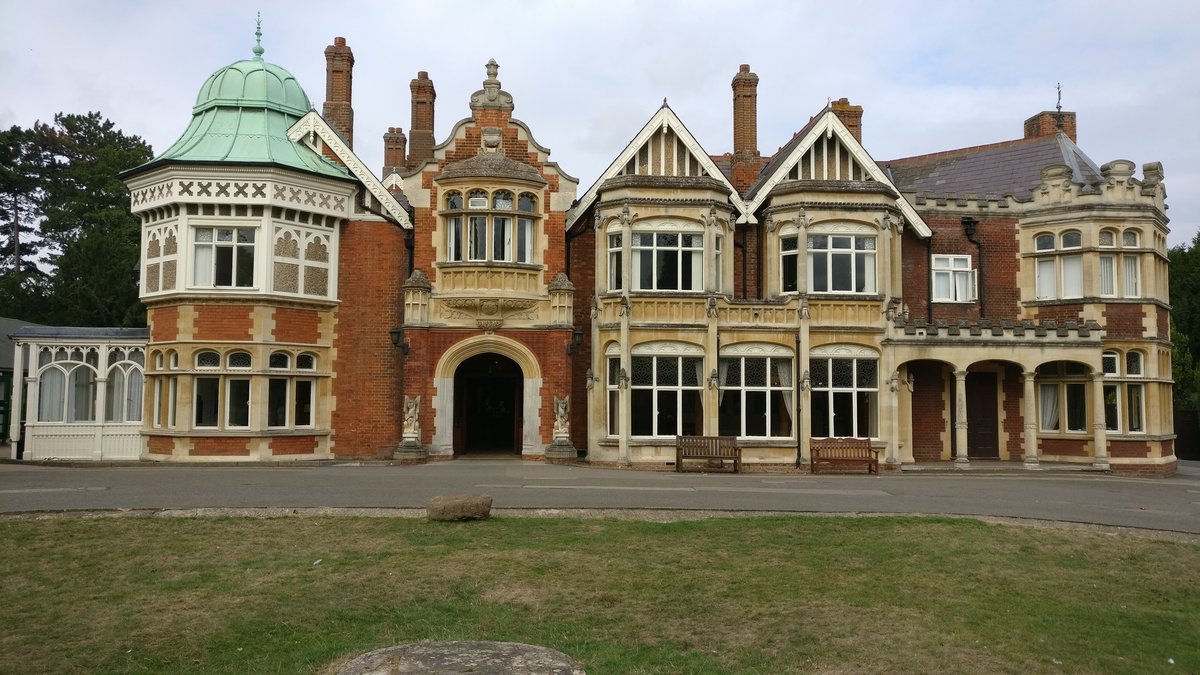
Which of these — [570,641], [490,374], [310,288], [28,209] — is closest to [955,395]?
[490,374]

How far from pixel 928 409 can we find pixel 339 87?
20220 mm

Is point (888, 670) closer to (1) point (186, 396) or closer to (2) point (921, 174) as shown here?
(1) point (186, 396)

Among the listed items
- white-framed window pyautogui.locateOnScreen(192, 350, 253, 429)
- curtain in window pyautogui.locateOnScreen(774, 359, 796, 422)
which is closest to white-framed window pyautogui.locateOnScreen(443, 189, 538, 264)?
white-framed window pyautogui.locateOnScreen(192, 350, 253, 429)

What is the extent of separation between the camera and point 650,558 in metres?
9.99

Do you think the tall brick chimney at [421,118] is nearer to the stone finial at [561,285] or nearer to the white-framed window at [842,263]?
the stone finial at [561,285]

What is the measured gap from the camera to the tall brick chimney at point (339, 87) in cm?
2602

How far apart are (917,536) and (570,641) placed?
6.24 meters

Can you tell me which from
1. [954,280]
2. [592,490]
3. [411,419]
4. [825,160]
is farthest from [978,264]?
[411,419]

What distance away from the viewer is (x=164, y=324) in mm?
21672

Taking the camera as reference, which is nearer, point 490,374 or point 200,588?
point 200,588

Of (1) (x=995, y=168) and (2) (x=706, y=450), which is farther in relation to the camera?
(1) (x=995, y=168)

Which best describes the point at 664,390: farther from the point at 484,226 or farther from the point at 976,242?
the point at 976,242

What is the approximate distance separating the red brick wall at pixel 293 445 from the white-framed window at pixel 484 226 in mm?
5990

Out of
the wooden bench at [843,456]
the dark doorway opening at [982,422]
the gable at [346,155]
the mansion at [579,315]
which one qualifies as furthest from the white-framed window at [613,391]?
the dark doorway opening at [982,422]
